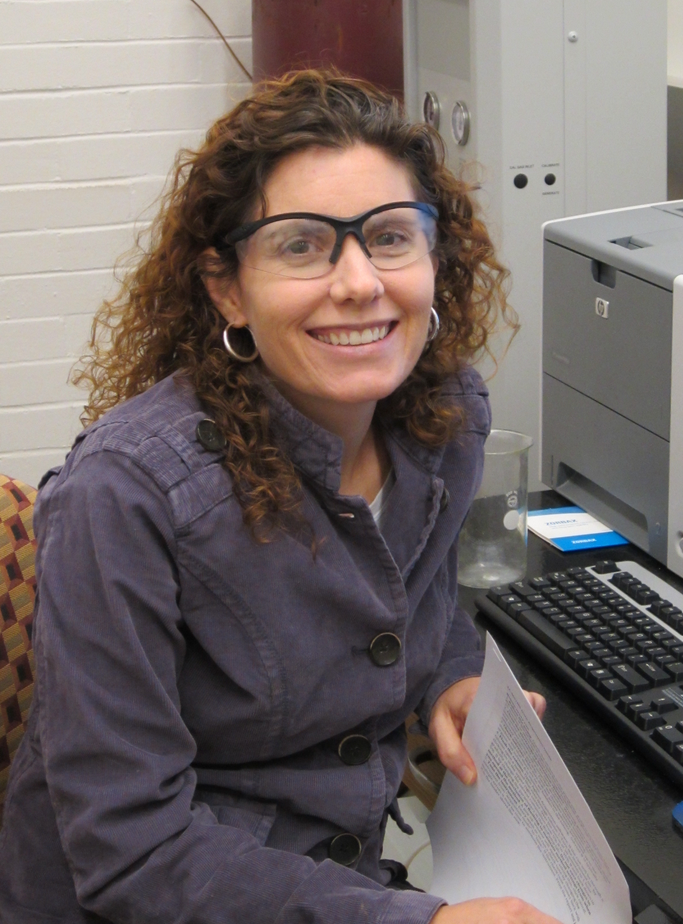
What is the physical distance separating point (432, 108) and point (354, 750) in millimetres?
1237

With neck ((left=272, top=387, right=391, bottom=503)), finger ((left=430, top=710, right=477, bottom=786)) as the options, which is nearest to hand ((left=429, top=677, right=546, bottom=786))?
finger ((left=430, top=710, right=477, bottom=786))

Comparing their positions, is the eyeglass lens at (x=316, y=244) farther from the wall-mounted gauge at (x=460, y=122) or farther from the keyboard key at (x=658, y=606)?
the wall-mounted gauge at (x=460, y=122)

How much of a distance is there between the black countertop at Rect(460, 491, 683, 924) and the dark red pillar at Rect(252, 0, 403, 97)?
1211 millimetres

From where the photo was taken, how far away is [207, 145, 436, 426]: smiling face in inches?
35.7

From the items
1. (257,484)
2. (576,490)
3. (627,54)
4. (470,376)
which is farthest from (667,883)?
(627,54)

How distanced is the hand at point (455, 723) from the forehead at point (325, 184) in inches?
17.9

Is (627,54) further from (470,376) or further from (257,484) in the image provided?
(257,484)

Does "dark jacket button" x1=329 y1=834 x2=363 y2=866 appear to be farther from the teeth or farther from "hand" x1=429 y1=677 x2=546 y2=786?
the teeth

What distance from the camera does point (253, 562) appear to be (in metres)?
0.89

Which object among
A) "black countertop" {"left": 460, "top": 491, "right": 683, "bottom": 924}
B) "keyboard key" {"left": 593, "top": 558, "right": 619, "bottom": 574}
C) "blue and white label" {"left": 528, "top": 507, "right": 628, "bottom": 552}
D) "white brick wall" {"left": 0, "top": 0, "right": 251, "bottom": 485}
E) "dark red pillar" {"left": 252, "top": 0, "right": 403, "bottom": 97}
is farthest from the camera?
"white brick wall" {"left": 0, "top": 0, "right": 251, "bottom": 485}

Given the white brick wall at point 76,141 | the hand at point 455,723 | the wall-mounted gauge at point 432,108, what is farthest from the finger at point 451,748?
the white brick wall at point 76,141

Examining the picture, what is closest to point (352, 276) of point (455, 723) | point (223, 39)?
point (455, 723)

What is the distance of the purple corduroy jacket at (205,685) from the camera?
0.81 metres

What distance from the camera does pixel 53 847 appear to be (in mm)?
926
